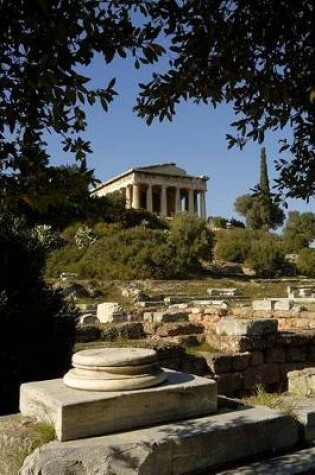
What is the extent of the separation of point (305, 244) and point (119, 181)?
35.6m

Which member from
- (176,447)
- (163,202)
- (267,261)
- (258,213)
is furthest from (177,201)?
(176,447)

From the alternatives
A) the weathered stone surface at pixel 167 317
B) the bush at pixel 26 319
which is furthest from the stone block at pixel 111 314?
the bush at pixel 26 319

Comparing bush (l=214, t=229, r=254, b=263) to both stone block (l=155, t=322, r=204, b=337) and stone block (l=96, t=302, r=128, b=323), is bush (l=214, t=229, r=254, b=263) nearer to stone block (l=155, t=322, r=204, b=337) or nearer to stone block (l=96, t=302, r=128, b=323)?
stone block (l=96, t=302, r=128, b=323)

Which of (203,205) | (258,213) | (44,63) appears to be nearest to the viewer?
(44,63)

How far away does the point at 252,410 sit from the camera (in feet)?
16.3

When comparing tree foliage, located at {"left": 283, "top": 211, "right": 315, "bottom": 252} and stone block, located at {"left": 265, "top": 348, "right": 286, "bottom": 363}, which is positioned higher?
tree foliage, located at {"left": 283, "top": 211, "right": 315, "bottom": 252}

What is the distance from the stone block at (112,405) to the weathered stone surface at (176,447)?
0.10 metres

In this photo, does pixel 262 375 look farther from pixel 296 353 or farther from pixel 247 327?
pixel 296 353

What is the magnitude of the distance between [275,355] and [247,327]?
2.87 feet

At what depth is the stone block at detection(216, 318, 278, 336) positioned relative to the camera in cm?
998

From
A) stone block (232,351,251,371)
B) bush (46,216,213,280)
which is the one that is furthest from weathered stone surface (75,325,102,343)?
bush (46,216,213,280)

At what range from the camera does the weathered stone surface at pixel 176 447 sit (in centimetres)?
389

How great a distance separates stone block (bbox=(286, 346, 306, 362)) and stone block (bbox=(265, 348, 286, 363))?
0.42ft

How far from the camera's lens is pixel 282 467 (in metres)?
4.25
